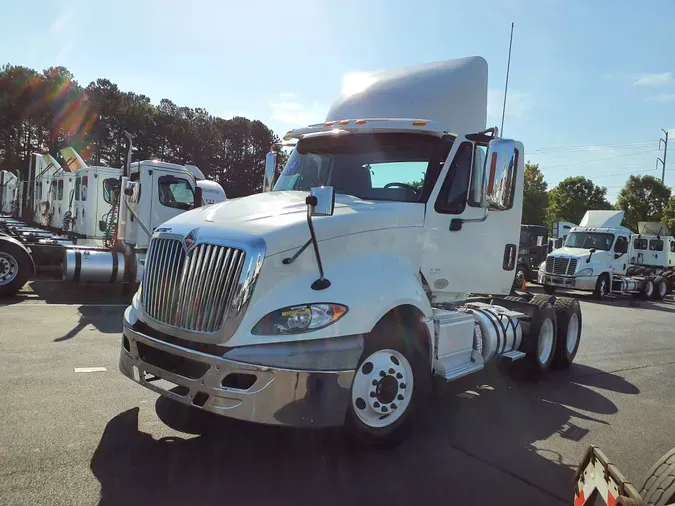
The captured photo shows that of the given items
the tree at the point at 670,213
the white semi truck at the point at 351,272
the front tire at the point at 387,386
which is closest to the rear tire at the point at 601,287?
the white semi truck at the point at 351,272

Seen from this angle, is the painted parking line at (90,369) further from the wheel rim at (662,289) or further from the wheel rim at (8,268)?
the wheel rim at (662,289)

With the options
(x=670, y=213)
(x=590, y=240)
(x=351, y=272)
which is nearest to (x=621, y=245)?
(x=590, y=240)

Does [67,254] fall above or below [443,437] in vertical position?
above

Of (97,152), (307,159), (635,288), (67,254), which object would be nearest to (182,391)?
(307,159)

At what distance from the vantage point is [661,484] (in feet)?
9.11

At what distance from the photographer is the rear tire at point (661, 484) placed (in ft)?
8.74

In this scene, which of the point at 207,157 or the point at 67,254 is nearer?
the point at 67,254

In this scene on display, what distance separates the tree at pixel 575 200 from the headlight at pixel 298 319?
5680 centimetres

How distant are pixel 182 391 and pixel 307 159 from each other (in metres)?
2.87

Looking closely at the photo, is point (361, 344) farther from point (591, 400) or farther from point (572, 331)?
point (572, 331)

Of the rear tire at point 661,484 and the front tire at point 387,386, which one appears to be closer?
the rear tire at point 661,484

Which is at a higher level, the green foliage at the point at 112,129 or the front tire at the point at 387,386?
the green foliage at the point at 112,129

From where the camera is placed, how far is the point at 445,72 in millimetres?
5914

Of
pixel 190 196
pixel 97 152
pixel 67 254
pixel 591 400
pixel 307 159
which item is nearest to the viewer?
pixel 307 159
